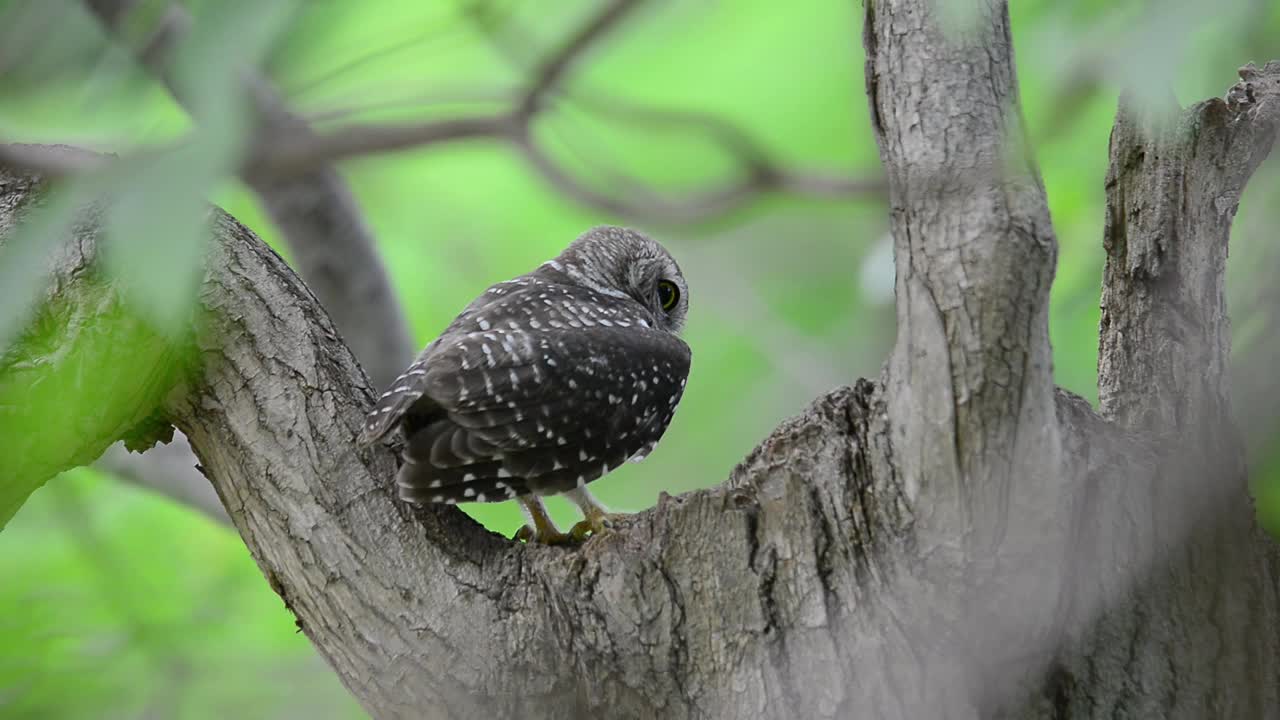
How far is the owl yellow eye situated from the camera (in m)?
5.52

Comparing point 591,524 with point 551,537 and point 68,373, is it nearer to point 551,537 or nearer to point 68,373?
point 551,537

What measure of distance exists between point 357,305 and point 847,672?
378cm

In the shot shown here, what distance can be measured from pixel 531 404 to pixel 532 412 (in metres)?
0.03

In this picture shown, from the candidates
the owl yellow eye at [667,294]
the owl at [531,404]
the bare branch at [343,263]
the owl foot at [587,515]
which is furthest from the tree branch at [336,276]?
the owl foot at [587,515]

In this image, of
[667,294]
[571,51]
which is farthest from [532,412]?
[667,294]

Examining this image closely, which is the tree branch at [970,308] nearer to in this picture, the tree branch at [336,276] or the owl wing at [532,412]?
the owl wing at [532,412]

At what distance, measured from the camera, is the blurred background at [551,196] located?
4.72 feet

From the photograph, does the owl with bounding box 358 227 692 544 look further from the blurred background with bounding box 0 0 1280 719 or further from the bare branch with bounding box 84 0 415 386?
the bare branch with bounding box 84 0 415 386

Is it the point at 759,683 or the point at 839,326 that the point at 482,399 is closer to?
the point at 759,683

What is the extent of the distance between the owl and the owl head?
2.41ft

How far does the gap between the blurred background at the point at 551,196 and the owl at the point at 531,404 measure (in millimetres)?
451

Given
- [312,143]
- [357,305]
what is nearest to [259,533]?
[312,143]

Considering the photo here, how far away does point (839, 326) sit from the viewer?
9773mm

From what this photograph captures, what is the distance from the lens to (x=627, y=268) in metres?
5.27
